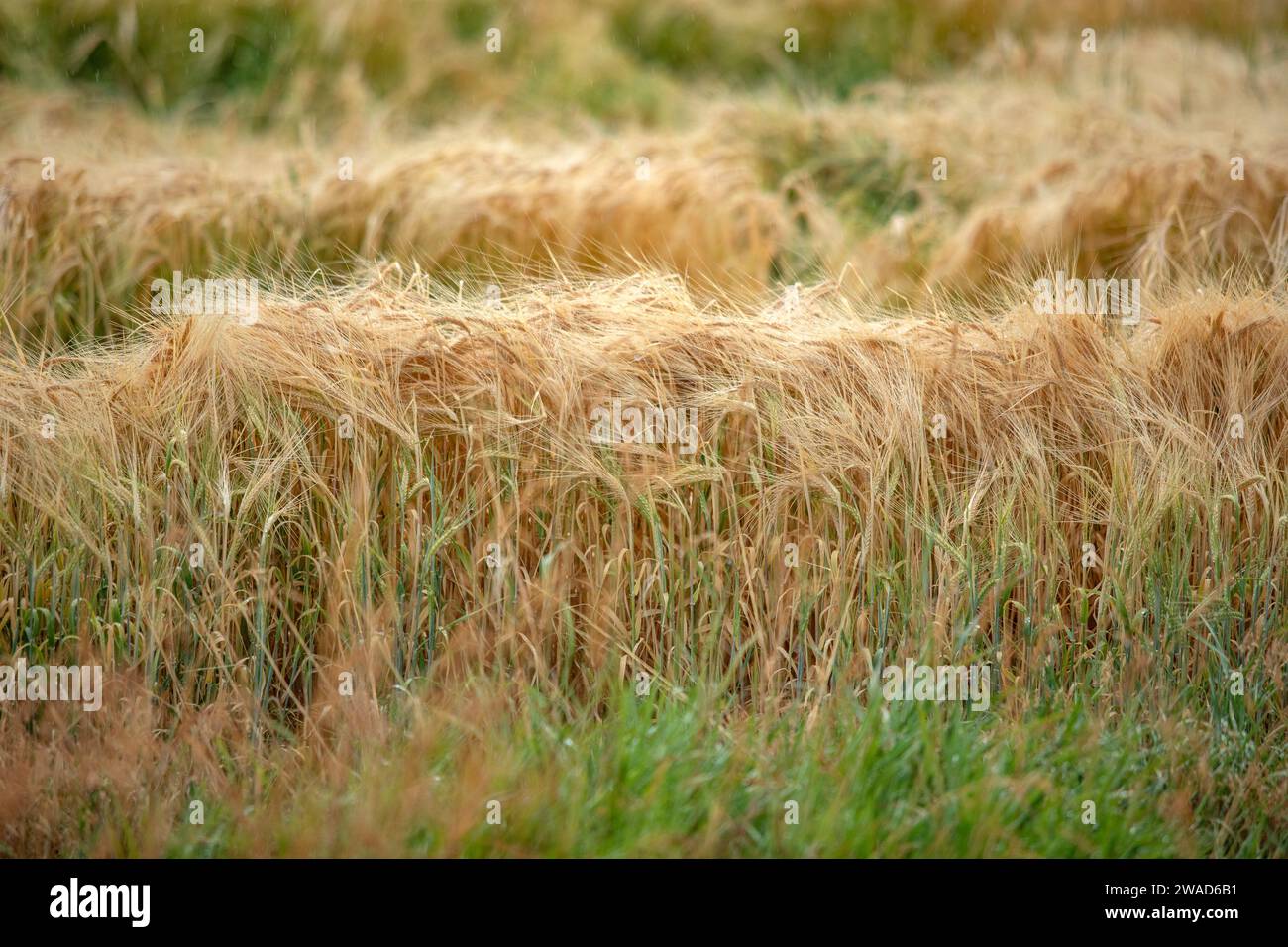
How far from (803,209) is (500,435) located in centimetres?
249

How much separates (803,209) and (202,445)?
112 inches

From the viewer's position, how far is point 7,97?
485 cm

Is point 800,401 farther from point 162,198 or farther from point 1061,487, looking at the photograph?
point 162,198

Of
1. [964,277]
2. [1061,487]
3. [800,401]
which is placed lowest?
[1061,487]

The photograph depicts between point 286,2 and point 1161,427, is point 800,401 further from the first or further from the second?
point 286,2

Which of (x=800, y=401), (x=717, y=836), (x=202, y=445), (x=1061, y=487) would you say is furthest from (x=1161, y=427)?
(x=202, y=445)

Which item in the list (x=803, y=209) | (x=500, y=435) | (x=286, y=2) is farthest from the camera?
(x=286, y=2)

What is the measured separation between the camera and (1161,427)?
270 cm

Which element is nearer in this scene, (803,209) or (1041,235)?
(1041,235)

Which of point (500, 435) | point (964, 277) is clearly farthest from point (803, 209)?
point (500, 435)

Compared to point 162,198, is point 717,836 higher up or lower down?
lower down
